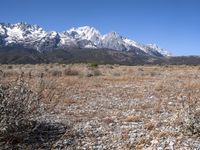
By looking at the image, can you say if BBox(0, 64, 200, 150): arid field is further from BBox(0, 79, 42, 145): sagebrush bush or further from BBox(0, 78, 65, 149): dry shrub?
BBox(0, 79, 42, 145): sagebrush bush

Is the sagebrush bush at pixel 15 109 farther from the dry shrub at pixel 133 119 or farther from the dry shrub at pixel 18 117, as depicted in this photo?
the dry shrub at pixel 133 119

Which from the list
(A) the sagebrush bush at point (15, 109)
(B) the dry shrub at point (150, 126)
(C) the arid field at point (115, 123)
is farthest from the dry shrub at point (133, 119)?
(A) the sagebrush bush at point (15, 109)

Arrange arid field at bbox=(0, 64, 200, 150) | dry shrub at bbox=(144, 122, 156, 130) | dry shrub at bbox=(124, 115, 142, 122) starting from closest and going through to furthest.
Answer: arid field at bbox=(0, 64, 200, 150)
dry shrub at bbox=(144, 122, 156, 130)
dry shrub at bbox=(124, 115, 142, 122)

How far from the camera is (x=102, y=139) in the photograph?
516 inches

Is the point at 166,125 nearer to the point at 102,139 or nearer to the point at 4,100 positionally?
the point at 102,139

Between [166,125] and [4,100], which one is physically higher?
[4,100]

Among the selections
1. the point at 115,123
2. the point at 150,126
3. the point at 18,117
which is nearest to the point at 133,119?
the point at 115,123

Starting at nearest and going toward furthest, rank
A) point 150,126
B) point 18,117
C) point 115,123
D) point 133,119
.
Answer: point 18,117
point 150,126
point 115,123
point 133,119

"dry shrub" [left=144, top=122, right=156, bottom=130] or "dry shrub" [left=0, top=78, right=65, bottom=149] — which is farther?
"dry shrub" [left=144, top=122, right=156, bottom=130]

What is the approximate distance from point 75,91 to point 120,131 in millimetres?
12530

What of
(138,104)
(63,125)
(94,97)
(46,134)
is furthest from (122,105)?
(46,134)

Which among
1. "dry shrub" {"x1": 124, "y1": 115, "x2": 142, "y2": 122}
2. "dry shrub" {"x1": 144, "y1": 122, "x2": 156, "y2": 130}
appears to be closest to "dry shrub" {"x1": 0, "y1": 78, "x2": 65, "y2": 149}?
"dry shrub" {"x1": 144, "y1": 122, "x2": 156, "y2": 130}

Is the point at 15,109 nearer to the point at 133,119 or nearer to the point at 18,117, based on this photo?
the point at 18,117

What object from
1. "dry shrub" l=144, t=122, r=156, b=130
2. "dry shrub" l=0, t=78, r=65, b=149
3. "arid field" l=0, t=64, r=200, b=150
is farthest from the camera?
"dry shrub" l=144, t=122, r=156, b=130
